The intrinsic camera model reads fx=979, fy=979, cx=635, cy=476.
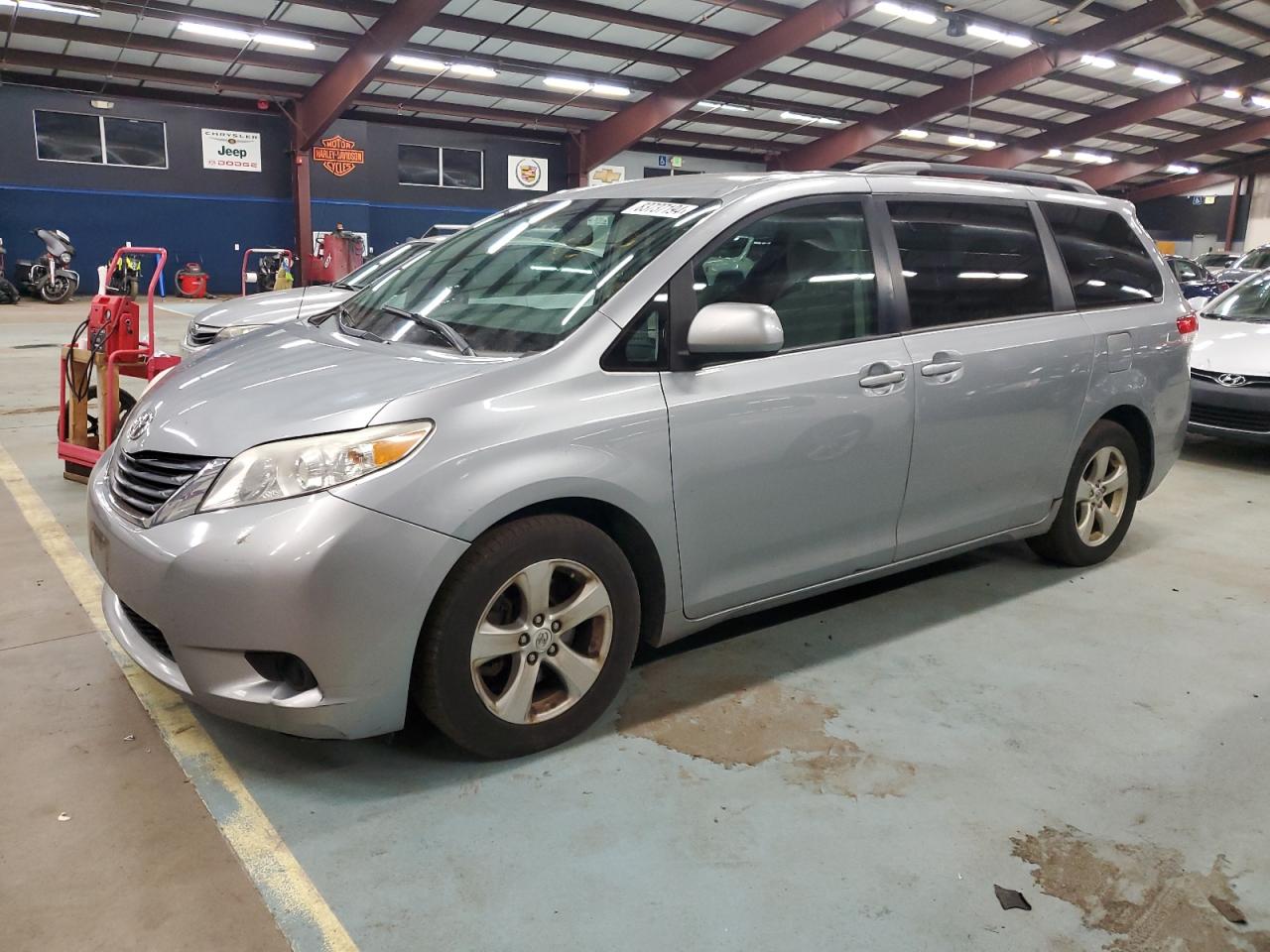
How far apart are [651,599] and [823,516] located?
612 mm

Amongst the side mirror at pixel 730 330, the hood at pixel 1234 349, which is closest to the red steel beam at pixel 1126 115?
the hood at pixel 1234 349

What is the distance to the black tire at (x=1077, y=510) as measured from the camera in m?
3.78

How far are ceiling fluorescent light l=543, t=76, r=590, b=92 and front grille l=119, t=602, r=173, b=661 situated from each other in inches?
729

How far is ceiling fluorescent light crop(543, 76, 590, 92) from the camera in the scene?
1922cm

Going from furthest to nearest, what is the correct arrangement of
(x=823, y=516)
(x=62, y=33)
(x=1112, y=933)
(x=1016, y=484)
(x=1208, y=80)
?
(x=1208, y=80)
(x=62, y=33)
(x=1016, y=484)
(x=823, y=516)
(x=1112, y=933)

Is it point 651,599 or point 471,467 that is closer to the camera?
point 471,467

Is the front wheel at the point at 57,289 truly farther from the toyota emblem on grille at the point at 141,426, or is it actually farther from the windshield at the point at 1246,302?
the windshield at the point at 1246,302

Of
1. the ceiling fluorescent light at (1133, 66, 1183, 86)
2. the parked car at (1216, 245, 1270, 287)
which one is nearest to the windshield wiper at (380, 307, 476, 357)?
the parked car at (1216, 245, 1270, 287)

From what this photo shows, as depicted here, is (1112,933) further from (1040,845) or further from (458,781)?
(458,781)

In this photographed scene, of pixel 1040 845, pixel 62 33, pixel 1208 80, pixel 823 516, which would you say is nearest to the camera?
pixel 1040 845

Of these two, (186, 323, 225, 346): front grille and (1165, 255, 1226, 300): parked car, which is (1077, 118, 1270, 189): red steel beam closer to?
(1165, 255, 1226, 300): parked car

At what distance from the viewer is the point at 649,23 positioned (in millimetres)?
16516

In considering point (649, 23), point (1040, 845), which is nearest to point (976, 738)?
point (1040, 845)

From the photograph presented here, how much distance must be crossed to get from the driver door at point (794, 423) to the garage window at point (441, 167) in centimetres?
2264
